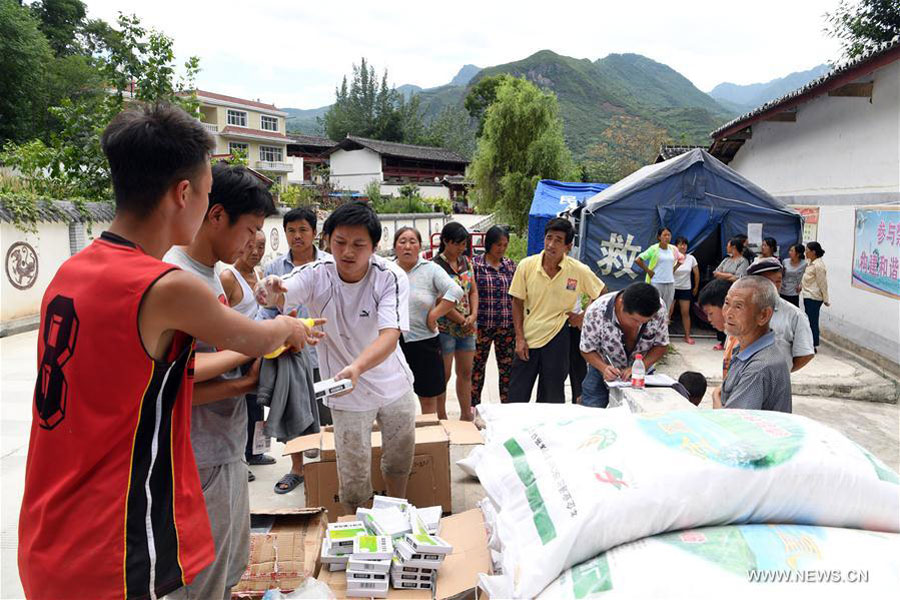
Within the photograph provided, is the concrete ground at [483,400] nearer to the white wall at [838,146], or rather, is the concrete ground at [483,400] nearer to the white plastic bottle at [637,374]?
the white plastic bottle at [637,374]

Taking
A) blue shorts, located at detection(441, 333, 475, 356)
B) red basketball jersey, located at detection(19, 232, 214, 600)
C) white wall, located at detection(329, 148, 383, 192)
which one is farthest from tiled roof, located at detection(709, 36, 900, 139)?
white wall, located at detection(329, 148, 383, 192)

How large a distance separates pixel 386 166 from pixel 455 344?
4195cm

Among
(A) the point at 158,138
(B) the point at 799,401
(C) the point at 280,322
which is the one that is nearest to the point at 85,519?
(C) the point at 280,322

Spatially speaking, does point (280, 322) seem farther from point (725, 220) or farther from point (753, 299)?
point (725, 220)

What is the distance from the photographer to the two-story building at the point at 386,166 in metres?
43.7

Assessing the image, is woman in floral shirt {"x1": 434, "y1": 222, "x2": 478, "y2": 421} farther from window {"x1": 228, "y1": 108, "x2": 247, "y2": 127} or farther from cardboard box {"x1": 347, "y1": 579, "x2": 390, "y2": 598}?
window {"x1": 228, "y1": 108, "x2": 247, "y2": 127}

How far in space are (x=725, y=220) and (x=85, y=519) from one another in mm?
8247

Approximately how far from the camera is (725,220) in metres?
7.93

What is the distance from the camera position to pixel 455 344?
464cm

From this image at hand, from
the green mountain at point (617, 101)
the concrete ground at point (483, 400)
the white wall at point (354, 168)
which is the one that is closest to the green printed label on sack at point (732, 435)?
the concrete ground at point (483, 400)

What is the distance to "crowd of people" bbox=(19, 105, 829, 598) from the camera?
120 centimetres

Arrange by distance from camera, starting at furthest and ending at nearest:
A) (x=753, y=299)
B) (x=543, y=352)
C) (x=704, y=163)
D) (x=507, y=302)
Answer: (x=704, y=163) → (x=507, y=302) → (x=543, y=352) → (x=753, y=299)

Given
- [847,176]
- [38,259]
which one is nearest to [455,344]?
[847,176]

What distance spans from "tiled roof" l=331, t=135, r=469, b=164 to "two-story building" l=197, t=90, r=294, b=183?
4.64 metres
